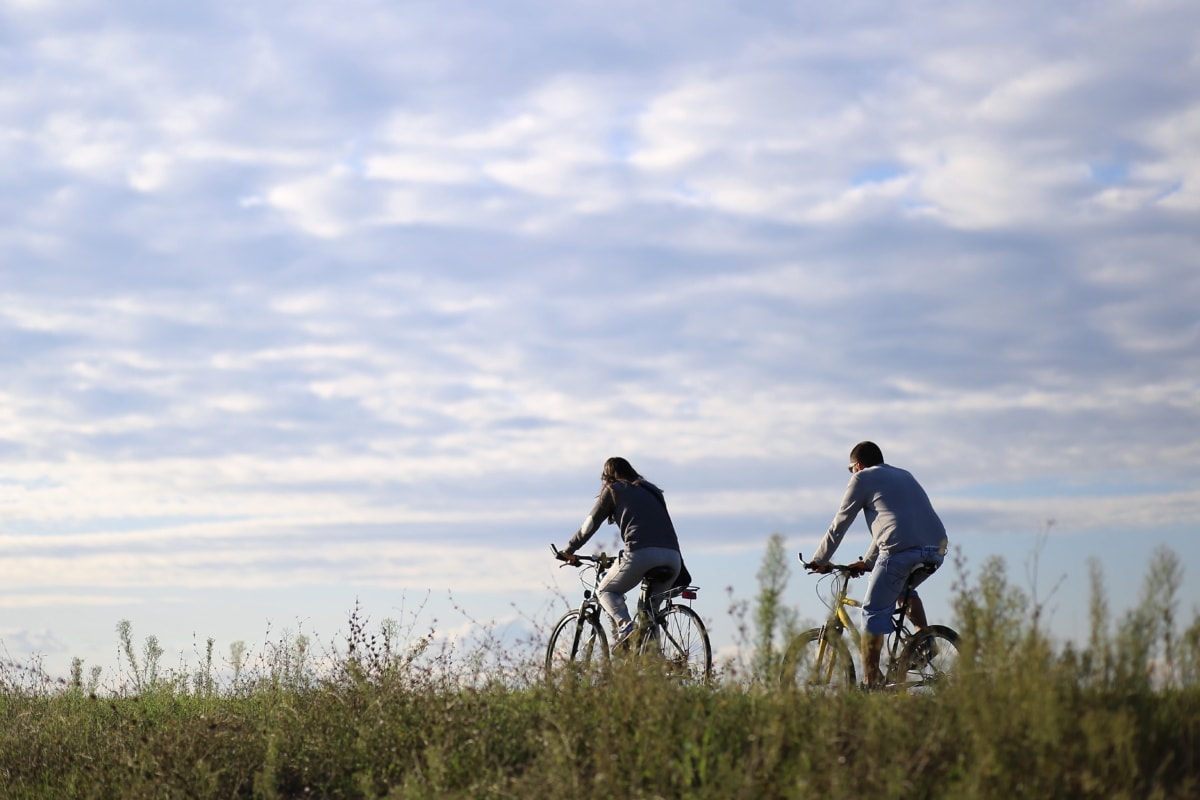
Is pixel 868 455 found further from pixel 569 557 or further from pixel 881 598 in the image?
pixel 569 557

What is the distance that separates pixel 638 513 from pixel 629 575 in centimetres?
65

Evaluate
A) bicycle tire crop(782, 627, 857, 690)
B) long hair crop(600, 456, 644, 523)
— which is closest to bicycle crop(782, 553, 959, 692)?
bicycle tire crop(782, 627, 857, 690)

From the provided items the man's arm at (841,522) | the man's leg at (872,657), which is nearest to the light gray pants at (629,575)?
the man's arm at (841,522)

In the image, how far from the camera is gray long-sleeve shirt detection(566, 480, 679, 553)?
12328 mm

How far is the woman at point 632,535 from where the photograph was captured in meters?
12.3

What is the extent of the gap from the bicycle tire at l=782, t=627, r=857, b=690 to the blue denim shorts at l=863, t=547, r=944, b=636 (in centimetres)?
48

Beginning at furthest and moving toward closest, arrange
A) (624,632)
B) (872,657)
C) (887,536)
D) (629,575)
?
(629,575)
(624,632)
(887,536)
(872,657)

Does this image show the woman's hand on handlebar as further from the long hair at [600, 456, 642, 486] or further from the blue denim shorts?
the blue denim shorts

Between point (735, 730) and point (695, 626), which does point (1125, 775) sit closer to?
point (735, 730)

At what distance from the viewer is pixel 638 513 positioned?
40.6ft

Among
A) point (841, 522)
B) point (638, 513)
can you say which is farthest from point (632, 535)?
point (841, 522)

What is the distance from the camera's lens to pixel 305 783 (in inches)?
365

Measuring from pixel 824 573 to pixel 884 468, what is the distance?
116 cm

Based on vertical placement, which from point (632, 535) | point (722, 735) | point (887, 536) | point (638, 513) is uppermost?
point (638, 513)
